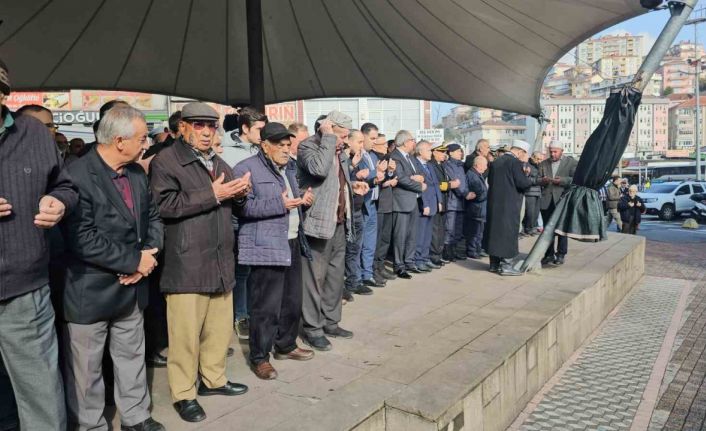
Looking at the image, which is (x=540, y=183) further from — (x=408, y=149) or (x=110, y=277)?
(x=110, y=277)

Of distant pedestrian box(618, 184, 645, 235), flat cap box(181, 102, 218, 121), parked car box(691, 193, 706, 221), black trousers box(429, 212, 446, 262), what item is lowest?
parked car box(691, 193, 706, 221)

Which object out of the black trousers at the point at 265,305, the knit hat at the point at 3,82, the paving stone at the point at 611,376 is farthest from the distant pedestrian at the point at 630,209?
the knit hat at the point at 3,82

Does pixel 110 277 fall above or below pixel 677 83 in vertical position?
below

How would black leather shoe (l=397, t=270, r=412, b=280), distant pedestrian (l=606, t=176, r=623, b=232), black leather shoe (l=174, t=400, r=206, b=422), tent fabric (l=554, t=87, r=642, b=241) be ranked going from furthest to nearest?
1. distant pedestrian (l=606, t=176, r=623, b=232)
2. black leather shoe (l=397, t=270, r=412, b=280)
3. tent fabric (l=554, t=87, r=642, b=241)
4. black leather shoe (l=174, t=400, r=206, b=422)

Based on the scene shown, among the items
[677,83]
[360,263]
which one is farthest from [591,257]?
[677,83]

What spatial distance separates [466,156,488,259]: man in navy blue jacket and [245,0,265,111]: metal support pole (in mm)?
4262

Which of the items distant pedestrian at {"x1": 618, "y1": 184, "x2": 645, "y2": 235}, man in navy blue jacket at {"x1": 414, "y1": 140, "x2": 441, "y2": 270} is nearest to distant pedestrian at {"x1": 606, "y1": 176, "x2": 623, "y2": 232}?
distant pedestrian at {"x1": 618, "y1": 184, "x2": 645, "y2": 235}

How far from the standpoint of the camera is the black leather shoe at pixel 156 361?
3760 mm

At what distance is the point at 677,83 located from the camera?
154 metres

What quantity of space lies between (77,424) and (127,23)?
148 inches

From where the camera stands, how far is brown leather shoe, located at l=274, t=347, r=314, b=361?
12.5ft

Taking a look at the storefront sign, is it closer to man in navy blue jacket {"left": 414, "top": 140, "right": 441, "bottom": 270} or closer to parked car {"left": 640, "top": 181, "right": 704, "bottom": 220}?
man in navy blue jacket {"left": 414, "top": 140, "right": 441, "bottom": 270}

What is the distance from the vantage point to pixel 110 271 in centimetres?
261

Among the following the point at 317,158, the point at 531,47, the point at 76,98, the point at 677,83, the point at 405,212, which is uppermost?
the point at 677,83
